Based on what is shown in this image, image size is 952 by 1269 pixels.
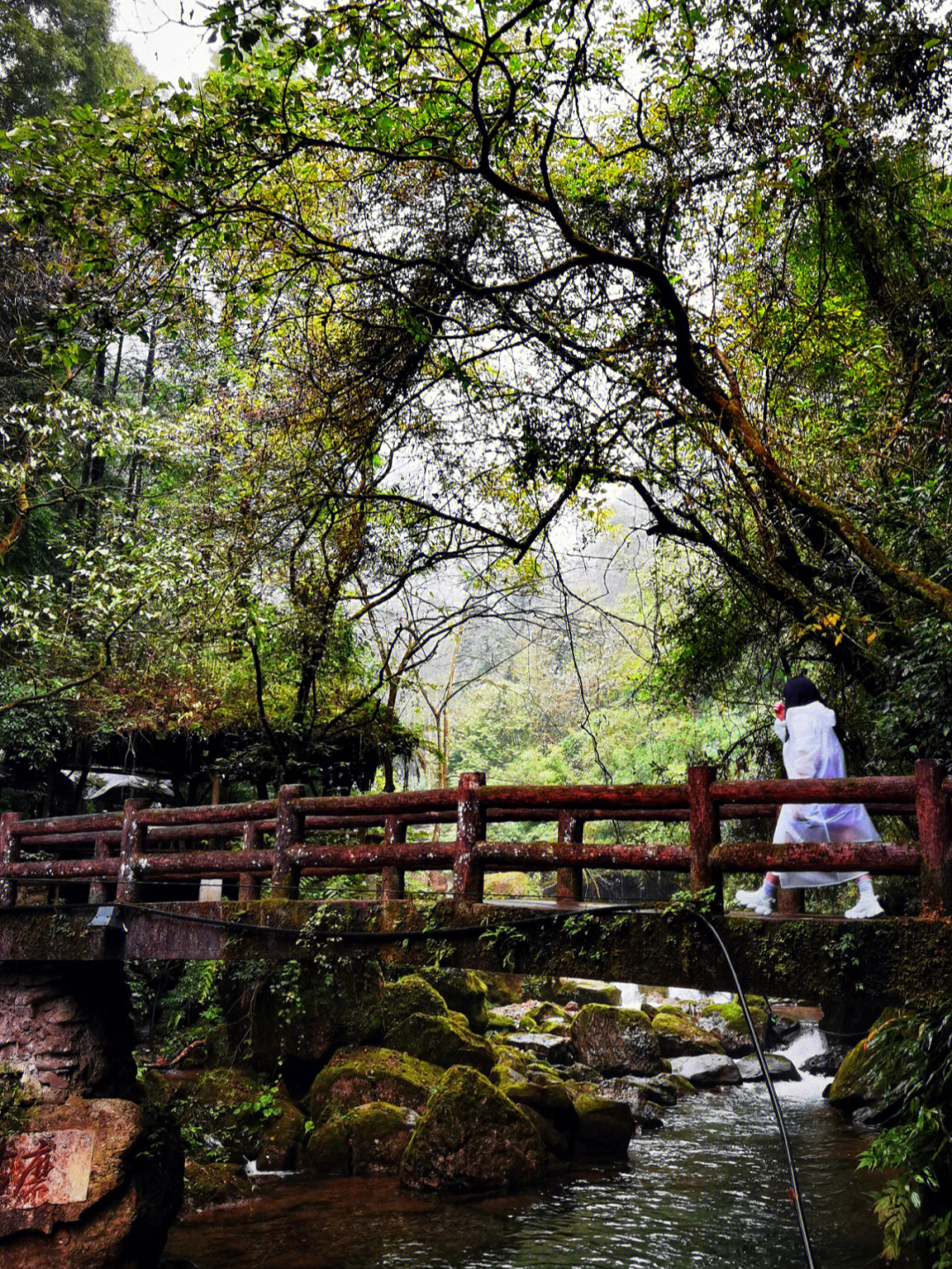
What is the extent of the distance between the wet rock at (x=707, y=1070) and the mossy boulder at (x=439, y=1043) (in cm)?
390

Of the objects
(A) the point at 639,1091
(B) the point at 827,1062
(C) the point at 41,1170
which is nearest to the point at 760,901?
(C) the point at 41,1170

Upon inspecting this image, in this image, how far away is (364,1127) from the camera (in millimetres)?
10688

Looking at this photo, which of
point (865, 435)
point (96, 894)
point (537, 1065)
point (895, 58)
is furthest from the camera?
point (537, 1065)

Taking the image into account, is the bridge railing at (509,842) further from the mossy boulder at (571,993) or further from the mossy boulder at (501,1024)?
the mossy boulder at (571,993)

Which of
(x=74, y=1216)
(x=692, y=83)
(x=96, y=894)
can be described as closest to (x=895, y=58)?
(x=692, y=83)

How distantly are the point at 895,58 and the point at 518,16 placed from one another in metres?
3.74

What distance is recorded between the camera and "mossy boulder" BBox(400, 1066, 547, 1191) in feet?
32.2

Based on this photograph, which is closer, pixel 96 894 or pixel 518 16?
pixel 518 16

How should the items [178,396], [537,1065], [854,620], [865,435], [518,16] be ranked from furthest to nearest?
[178,396] < [537,1065] < [865,435] < [854,620] < [518,16]

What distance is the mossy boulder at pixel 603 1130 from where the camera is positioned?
11.1 metres

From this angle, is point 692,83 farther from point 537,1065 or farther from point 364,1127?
point 537,1065

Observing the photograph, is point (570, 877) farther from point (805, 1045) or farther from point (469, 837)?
point (805, 1045)

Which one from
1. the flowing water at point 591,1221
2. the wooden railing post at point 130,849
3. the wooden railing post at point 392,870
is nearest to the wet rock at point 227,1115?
the flowing water at point 591,1221

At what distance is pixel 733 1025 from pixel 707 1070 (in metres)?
2.74
